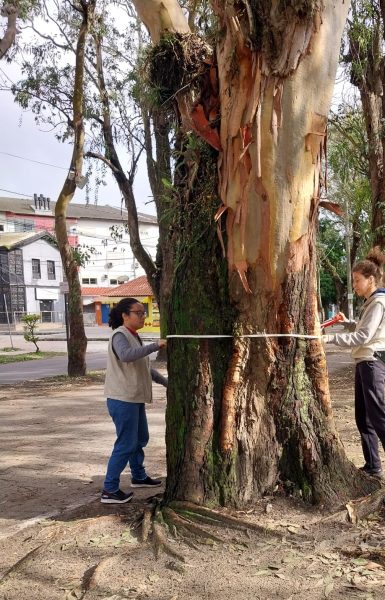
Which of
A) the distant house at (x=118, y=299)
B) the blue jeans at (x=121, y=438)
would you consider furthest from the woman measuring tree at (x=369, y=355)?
the distant house at (x=118, y=299)

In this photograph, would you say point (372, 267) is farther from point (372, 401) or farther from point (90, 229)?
point (90, 229)

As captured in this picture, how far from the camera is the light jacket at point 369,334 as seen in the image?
4535mm

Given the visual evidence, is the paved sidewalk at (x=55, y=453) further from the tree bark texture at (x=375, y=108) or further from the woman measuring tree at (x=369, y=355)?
the tree bark texture at (x=375, y=108)

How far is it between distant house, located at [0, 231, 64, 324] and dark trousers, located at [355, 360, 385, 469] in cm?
5339

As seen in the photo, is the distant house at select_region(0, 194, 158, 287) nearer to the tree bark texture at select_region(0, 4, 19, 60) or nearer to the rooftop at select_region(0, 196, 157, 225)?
the rooftop at select_region(0, 196, 157, 225)

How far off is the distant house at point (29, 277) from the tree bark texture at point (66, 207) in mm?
41208

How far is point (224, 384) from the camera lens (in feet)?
13.7

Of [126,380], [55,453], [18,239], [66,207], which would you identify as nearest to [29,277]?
[18,239]

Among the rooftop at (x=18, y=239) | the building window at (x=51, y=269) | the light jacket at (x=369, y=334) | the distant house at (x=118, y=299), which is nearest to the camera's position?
the light jacket at (x=369, y=334)

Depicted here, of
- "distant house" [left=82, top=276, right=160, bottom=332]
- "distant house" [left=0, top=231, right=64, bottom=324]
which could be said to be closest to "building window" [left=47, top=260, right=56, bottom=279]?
"distant house" [left=0, top=231, right=64, bottom=324]

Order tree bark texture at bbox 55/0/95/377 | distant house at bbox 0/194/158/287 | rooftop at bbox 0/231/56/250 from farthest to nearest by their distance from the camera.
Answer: distant house at bbox 0/194/158/287 < rooftop at bbox 0/231/56/250 < tree bark texture at bbox 55/0/95/377

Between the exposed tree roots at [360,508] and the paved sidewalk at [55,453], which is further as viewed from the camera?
the paved sidewalk at [55,453]

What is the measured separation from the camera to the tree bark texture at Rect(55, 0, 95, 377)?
1472 centimetres

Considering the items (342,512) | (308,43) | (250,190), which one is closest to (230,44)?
(308,43)
